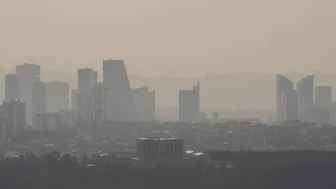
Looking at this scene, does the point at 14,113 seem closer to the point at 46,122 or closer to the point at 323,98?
the point at 46,122

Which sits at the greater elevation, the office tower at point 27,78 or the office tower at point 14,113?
the office tower at point 27,78

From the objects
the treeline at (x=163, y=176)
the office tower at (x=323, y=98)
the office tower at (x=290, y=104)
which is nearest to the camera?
the treeline at (x=163, y=176)

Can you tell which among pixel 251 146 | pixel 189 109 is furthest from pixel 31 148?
pixel 189 109

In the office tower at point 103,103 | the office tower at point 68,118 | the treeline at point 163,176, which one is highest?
the office tower at point 103,103

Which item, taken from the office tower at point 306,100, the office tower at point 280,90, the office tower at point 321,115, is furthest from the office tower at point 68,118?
the office tower at point 280,90

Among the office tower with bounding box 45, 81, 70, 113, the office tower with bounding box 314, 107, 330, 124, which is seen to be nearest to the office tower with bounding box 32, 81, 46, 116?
the office tower with bounding box 45, 81, 70, 113

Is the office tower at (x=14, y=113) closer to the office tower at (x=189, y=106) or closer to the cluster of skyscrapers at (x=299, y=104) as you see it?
the cluster of skyscrapers at (x=299, y=104)

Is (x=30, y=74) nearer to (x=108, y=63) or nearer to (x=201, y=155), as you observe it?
(x=108, y=63)
